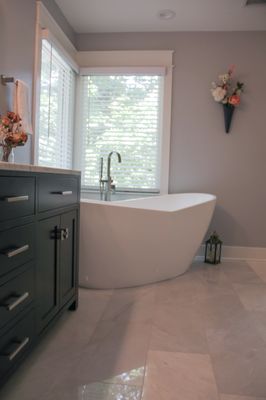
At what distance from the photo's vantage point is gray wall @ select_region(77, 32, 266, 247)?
3.35 m

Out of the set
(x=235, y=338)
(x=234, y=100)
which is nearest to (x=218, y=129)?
(x=234, y=100)

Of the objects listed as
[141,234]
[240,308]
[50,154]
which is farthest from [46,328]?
[50,154]

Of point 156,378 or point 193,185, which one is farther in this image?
point 193,185

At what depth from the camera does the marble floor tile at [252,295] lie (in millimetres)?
2162

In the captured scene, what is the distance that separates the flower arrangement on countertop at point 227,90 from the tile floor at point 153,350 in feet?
6.41

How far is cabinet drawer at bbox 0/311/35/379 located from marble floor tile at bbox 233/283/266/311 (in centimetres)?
148

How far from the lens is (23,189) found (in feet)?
3.92

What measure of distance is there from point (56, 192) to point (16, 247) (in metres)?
0.45

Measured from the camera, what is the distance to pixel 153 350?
5.19 feet

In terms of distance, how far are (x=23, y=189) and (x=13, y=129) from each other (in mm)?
761

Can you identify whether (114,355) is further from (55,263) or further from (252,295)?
(252,295)

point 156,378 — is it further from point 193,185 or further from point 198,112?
point 198,112

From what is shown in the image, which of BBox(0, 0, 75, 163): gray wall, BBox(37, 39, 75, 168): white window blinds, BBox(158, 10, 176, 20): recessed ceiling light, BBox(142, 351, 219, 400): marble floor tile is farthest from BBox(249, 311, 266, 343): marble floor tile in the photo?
BBox(158, 10, 176, 20): recessed ceiling light

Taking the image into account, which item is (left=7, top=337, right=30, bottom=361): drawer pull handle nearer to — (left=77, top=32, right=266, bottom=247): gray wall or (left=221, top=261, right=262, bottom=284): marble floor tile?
(left=221, top=261, right=262, bottom=284): marble floor tile
